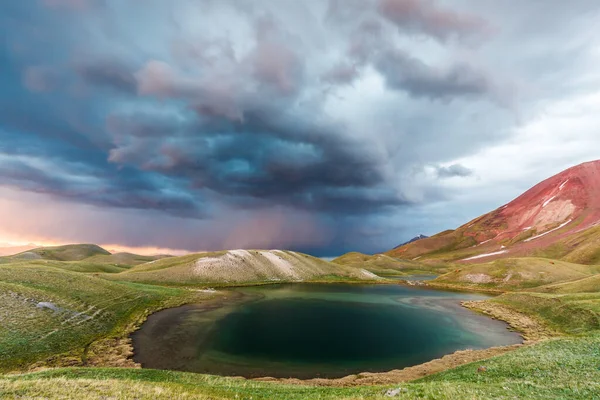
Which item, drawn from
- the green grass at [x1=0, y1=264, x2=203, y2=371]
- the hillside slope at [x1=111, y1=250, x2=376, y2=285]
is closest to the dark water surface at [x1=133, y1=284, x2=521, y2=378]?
the green grass at [x1=0, y1=264, x2=203, y2=371]

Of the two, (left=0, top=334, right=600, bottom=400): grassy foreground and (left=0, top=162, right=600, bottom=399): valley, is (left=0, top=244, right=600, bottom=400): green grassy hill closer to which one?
(left=0, top=334, right=600, bottom=400): grassy foreground

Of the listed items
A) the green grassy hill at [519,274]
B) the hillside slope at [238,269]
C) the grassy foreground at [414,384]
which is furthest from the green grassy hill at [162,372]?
the hillside slope at [238,269]

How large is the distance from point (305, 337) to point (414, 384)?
30.8 m

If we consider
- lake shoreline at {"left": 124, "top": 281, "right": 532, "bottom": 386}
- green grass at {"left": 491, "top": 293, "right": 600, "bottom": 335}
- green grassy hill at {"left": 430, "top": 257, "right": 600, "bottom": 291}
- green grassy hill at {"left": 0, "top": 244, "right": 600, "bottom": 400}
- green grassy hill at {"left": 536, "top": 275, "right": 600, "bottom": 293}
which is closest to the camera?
green grassy hill at {"left": 0, "top": 244, "right": 600, "bottom": 400}

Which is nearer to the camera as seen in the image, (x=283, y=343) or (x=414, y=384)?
(x=414, y=384)

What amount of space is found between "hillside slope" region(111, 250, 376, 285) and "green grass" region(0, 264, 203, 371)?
40137 mm

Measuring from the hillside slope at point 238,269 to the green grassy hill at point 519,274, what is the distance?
53081mm

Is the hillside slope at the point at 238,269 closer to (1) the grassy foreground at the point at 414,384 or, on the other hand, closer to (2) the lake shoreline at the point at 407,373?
(2) the lake shoreline at the point at 407,373

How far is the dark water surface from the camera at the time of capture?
38.4 meters

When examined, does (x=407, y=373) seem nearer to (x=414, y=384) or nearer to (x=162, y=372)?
(x=414, y=384)

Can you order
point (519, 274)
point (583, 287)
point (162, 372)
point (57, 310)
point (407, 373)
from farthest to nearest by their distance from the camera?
point (519, 274) < point (583, 287) < point (57, 310) < point (407, 373) < point (162, 372)

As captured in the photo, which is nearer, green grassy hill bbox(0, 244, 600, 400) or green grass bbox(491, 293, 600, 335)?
green grassy hill bbox(0, 244, 600, 400)

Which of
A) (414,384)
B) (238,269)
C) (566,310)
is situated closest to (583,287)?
(566,310)

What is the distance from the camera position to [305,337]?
51.0 meters
